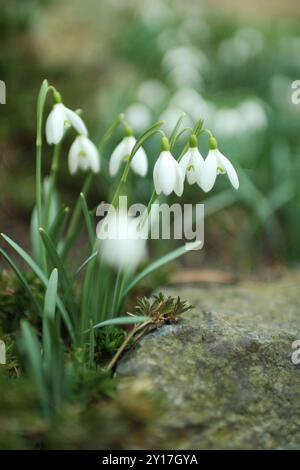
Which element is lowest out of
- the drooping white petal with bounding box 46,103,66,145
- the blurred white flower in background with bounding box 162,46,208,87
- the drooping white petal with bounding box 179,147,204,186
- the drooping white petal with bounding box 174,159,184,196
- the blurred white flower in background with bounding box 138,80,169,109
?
the drooping white petal with bounding box 174,159,184,196

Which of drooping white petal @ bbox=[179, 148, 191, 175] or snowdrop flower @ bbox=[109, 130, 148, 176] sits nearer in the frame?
drooping white petal @ bbox=[179, 148, 191, 175]

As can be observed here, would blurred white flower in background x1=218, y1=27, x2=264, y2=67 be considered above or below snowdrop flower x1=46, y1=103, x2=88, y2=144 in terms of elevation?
above

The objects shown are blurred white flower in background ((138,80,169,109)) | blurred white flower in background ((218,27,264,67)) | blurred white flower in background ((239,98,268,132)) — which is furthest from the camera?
blurred white flower in background ((218,27,264,67))

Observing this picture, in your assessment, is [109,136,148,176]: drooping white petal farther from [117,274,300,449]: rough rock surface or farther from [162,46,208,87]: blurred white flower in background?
[162,46,208,87]: blurred white flower in background

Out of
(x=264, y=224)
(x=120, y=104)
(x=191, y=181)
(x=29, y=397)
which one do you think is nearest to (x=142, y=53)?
(x=120, y=104)

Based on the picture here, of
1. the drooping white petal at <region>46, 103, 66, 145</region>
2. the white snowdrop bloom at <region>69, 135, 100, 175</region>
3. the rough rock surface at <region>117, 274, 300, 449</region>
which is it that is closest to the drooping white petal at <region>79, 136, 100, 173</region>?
the white snowdrop bloom at <region>69, 135, 100, 175</region>

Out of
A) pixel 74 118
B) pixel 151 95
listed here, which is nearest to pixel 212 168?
pixel 74 118
